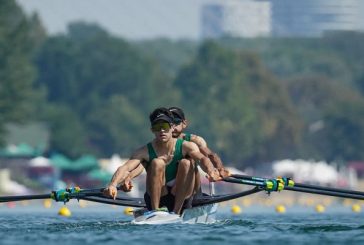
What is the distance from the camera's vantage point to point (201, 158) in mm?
24969

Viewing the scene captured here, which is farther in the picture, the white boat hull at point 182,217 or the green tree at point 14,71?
the green tree at point 14,71

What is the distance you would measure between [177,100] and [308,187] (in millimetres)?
84965

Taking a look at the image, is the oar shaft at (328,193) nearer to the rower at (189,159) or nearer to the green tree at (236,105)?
the rower at (189,159)

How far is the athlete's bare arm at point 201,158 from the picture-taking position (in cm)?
2497

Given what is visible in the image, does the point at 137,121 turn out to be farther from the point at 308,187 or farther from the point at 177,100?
the point at 308,187

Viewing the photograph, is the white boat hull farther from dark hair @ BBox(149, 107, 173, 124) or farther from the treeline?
the treeline

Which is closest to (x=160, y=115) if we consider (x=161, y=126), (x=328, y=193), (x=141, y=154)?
(x=161, y=126)

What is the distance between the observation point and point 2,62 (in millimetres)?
85438

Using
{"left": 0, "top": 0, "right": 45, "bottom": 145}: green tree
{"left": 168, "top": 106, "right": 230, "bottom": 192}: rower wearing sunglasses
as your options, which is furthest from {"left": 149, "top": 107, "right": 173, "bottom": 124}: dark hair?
{"left": 0, "top": 0, "right": 45, "bottom": 145}: green tree

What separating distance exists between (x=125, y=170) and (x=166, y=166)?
34.6 inches

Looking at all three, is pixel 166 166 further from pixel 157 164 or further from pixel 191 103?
pixel 191 103

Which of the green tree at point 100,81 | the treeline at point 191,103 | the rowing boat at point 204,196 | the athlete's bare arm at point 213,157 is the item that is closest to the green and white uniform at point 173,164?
the rowing boat at point 204,196

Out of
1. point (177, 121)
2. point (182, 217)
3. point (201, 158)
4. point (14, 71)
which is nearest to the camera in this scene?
point (201, 158)

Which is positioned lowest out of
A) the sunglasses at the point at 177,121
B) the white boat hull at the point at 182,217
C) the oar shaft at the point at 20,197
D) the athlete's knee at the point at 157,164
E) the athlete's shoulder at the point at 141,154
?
the white boat hull at the point at 182,217
